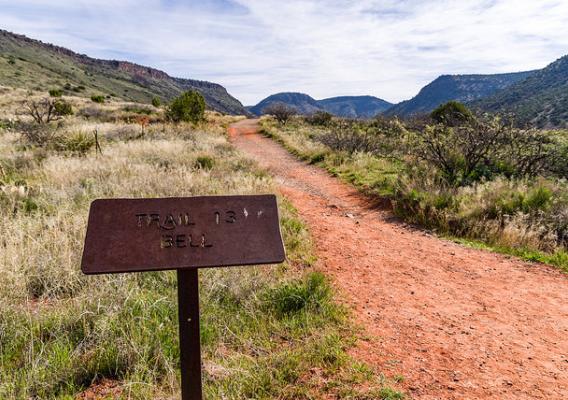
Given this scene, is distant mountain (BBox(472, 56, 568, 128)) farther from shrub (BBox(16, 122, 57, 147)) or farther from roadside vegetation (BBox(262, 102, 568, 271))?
shrub (BBox(16, 122, 57, 147))

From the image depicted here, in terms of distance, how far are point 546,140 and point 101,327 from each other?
11719 mm

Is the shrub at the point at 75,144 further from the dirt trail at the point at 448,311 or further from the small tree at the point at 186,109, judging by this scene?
the small tree at the point at 186,109

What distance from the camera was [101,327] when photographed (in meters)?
3.16

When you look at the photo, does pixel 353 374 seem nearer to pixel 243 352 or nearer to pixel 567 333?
pixel 243 352

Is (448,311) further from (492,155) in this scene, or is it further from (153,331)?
(492,155)

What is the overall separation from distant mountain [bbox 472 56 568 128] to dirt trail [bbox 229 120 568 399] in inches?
1298

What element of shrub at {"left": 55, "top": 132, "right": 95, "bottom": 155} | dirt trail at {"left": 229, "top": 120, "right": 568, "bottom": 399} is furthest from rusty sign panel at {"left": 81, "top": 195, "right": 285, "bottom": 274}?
shrub at {"left": 55, "top": 132, "right": 95, "bottom": 155}

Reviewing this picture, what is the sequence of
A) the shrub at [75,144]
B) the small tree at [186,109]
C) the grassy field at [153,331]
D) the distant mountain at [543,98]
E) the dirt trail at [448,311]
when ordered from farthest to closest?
the distant mountain at [543,98] < the small tree at [186,109] < the shrub at [75,144] < the dirt trail at [448,311] < the grassy field at [153,331]

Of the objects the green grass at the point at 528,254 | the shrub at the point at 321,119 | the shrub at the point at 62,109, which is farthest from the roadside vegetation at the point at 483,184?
the shrub at the point at 321,119

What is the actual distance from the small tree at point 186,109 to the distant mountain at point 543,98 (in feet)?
91.2

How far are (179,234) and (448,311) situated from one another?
11.3 feet

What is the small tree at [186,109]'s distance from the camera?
24.8 m

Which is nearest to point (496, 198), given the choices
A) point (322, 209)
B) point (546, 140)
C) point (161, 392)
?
point (322, 209)

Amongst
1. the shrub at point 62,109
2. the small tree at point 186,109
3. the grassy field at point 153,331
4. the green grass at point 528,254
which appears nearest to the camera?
the grassy field at point 153,331
